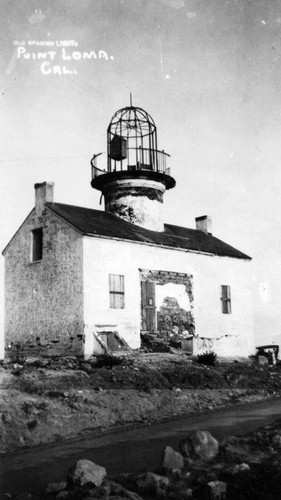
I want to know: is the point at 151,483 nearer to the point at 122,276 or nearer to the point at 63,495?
the point at 63,495

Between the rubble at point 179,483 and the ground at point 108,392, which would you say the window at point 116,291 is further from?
the rubble at point 179,483

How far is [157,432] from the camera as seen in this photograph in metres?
10.0

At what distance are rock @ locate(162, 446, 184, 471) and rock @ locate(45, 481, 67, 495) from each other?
4.54 ft

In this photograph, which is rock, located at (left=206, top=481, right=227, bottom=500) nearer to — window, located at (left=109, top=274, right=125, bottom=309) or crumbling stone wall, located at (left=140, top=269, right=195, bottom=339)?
window, located at (left=109, top=274, right=125, bottom=309)

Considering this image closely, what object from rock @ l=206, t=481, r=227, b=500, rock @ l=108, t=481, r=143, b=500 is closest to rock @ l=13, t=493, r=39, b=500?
rock @ l=108, t=481, r=143, b=500

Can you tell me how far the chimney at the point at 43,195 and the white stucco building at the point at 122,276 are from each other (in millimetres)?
45

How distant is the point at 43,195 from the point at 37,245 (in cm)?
205

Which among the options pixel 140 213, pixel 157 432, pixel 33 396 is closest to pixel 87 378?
pixel 33 396

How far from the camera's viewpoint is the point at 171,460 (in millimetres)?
7129

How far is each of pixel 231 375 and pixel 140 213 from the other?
9.45 meters

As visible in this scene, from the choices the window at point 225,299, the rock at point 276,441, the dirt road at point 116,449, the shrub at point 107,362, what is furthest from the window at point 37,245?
the rock at point 276,441

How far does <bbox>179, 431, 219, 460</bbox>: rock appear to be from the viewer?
303 inches

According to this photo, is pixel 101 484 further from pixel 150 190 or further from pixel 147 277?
pixel 150 190

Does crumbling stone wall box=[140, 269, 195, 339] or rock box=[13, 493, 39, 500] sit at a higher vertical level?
crumbling stone wall box=[140, 269, 195, 339]
